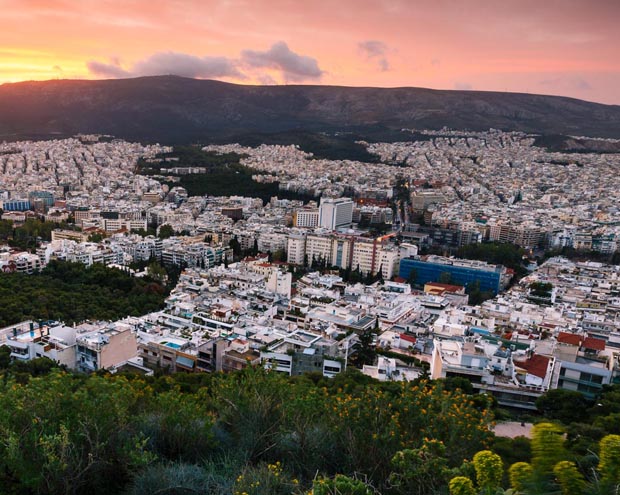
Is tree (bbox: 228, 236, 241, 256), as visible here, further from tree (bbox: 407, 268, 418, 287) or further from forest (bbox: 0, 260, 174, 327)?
tree (bbox: 407, 268, 418, 287)

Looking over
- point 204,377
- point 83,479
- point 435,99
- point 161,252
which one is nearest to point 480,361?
point 204,377

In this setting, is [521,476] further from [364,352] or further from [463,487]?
[364,352]

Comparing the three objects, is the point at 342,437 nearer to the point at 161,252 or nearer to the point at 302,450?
the point at 302,450

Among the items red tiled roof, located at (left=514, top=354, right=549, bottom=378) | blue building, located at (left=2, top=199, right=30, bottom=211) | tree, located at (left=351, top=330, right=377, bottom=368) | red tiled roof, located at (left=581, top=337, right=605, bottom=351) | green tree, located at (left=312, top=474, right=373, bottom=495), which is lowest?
blue building, located at (left=2, top=199, right=30, bottom=211)

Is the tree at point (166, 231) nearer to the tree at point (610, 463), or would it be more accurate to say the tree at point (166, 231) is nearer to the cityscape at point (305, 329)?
the cityscape at point (305, 329)

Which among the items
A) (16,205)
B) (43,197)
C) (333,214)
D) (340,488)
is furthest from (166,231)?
(340,488)

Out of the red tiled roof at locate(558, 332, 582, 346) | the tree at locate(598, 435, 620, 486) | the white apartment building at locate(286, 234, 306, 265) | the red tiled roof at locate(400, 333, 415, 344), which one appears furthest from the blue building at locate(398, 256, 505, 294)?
the tree at locate(598, 435, 620, 486)

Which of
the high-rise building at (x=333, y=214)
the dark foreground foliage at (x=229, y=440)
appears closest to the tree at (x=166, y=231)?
the high-rise building at (x=333, y=214)
